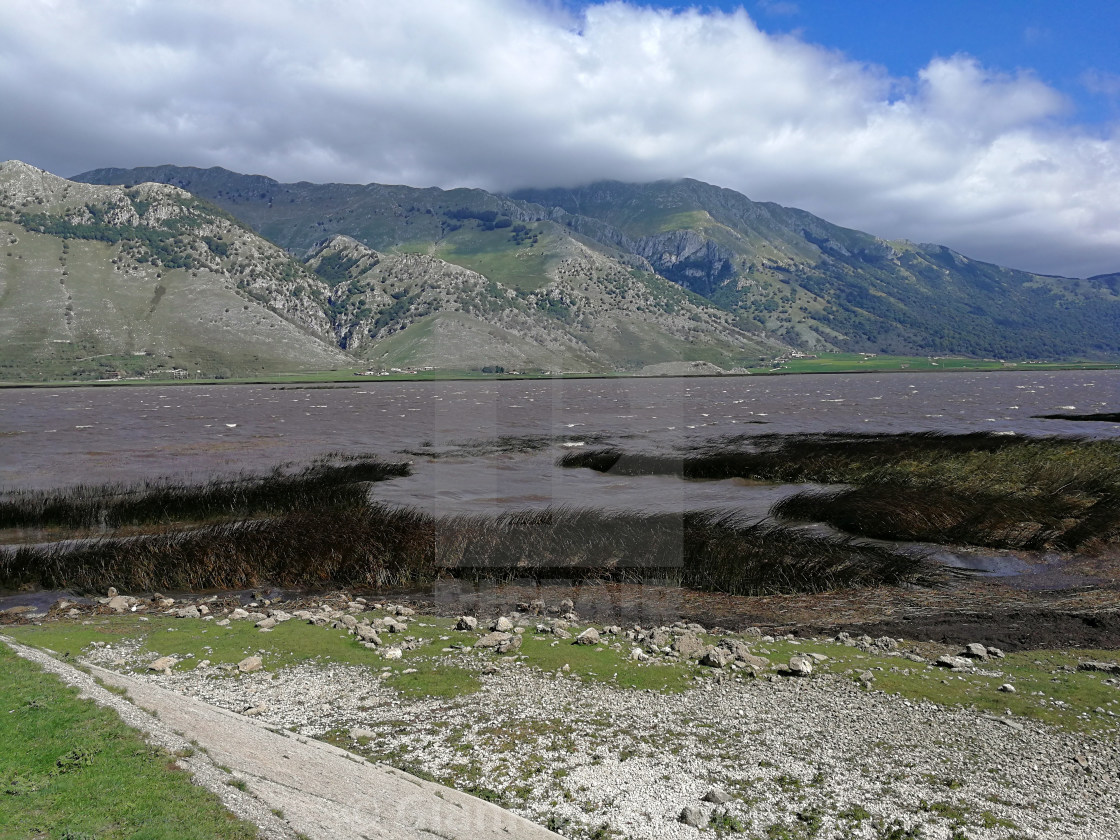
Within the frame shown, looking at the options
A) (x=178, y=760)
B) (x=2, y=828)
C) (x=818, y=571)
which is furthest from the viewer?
(x=818, y=571)

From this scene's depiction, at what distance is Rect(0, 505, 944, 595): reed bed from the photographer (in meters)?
28.0

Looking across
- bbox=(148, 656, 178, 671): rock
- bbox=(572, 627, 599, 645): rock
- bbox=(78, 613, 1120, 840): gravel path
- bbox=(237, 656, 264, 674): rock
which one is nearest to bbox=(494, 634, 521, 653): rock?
bbox=(78, 613, 1120, 840): gravel path

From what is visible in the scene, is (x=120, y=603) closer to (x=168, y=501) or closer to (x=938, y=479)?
(x=168, y=501)

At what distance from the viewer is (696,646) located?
63.2ft

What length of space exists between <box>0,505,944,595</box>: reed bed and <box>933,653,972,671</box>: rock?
826 cm

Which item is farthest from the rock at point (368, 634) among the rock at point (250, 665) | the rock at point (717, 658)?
the rock at point (717, 658)

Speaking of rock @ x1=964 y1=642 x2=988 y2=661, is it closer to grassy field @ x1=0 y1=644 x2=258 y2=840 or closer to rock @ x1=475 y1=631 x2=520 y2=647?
rock @ x1=475 y1=631 x2=520 y2=647

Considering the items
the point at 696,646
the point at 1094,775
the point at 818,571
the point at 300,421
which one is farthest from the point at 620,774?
the point at 300,421

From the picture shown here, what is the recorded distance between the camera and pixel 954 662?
1811 centimetres

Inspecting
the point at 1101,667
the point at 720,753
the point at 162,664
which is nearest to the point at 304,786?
the point at 720,753

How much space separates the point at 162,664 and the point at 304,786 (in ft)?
31.4

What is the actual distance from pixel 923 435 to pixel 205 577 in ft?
202

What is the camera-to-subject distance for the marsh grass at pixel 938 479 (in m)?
33.2

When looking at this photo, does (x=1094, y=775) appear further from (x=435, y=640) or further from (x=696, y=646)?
(x=435, y=640)
